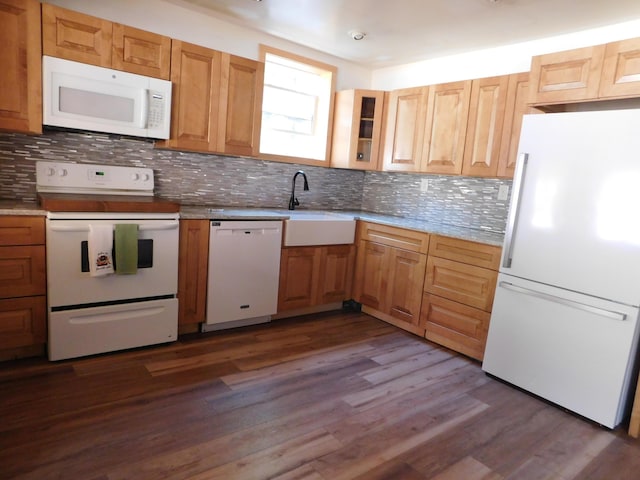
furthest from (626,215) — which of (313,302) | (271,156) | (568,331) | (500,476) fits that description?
(271,156)

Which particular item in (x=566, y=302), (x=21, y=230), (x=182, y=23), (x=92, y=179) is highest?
(x=182, y=23)

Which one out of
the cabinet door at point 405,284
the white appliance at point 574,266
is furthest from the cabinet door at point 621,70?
the cabinet door at point 405,284

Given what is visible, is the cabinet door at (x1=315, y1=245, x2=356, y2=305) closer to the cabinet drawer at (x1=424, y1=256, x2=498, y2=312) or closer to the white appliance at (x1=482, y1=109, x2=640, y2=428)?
the cabinet drawer at (x1=424, y1=256, x2=498, y2=312)

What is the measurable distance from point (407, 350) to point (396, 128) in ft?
6.39

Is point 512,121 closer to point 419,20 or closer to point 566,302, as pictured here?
point 419,20

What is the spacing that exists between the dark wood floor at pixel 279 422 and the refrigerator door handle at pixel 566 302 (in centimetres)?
62

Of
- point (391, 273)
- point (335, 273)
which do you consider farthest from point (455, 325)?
point (335, 273)

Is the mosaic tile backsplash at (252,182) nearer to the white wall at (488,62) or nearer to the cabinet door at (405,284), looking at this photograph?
the cabinet door at (405,284)

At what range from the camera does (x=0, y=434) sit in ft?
5.78

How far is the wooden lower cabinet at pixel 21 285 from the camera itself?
2238 mm

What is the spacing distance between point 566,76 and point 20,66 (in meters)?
3.11

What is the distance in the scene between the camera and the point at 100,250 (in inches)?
93.6

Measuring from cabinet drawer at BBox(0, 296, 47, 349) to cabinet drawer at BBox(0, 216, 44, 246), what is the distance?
332 mm

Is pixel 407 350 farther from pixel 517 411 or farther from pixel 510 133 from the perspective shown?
pixel 510 133
